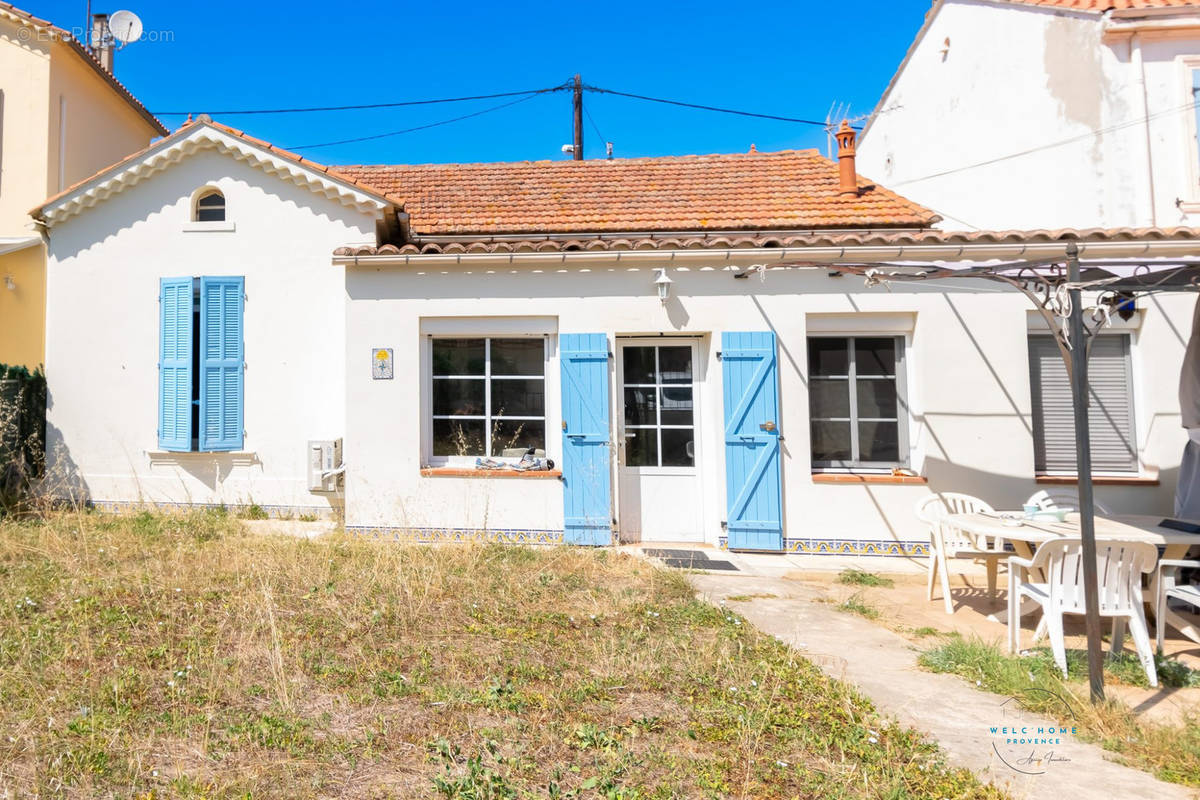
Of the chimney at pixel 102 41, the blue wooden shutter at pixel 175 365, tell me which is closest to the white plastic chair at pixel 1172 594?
the blue wooden shutter at pixel 175 365

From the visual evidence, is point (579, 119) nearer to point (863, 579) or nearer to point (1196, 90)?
point (1196, 90)

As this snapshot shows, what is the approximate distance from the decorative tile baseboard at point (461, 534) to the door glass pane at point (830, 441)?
9.98 feet

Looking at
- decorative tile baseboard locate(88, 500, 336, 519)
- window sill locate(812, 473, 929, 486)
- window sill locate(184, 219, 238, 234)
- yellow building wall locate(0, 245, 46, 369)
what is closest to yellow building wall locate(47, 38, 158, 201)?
yellow building wall locate(0, 245, 46, 369)

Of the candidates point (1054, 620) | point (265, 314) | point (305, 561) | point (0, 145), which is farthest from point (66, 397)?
point (1054, 620)

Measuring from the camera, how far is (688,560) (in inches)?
261

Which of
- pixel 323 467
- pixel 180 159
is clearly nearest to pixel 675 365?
pixel 323 467

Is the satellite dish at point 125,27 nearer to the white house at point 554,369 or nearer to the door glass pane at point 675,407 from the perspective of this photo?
the white house at point 554,369

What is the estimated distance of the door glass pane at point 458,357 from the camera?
7.57m

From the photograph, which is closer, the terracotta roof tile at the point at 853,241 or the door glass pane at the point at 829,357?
the terracotta roof tile at the point at 853,241

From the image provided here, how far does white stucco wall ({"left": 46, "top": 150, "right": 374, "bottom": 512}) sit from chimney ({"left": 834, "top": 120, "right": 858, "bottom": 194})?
6582 millimetres

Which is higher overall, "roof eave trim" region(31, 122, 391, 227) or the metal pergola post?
"roof eave trim" region(31, 122, 391, 227)

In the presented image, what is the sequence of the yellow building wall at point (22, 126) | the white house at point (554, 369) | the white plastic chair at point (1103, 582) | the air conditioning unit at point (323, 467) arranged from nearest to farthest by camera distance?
the white plastic chair at point (1103, 582) < the white house at point (554, 369) < the air conditioning unit at point (323, 467) < the yellow building wall at point (22, 126)

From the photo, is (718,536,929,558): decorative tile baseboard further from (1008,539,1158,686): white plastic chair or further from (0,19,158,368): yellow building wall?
(0,19,158,368): yellow building wall

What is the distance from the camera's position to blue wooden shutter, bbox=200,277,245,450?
8156mm
